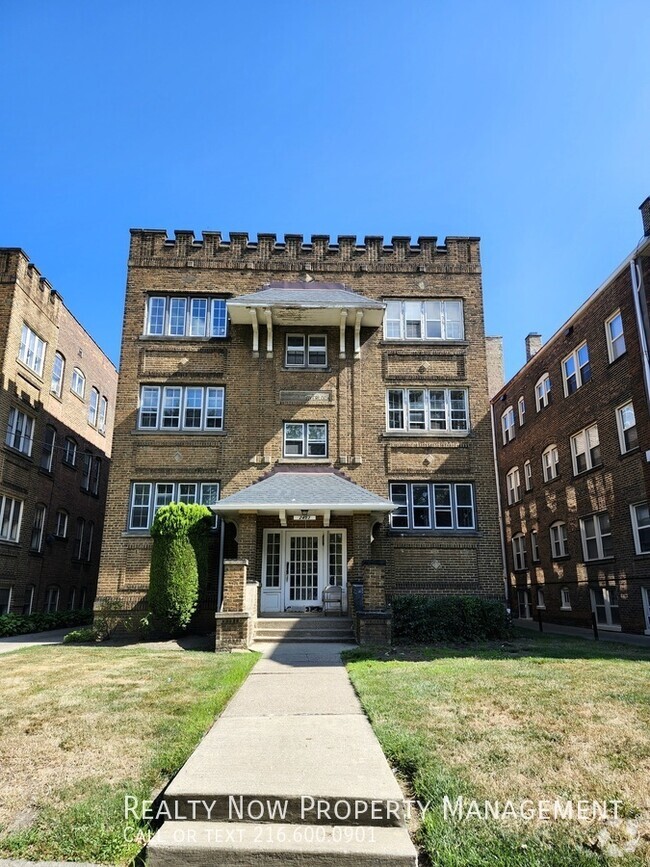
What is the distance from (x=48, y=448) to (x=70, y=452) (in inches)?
86.0

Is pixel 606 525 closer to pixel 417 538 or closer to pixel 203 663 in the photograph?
pixel 417 538

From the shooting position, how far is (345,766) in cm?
458

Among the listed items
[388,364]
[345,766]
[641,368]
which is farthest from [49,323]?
[345,766]

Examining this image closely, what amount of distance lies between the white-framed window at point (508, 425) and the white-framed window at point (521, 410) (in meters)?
0.94

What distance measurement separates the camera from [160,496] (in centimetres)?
1709

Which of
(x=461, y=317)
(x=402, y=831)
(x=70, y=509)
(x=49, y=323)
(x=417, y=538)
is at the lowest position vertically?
(x=402, y=831)

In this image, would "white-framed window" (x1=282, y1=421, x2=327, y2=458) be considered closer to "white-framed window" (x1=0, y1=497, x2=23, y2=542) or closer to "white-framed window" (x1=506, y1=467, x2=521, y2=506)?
"white-framed window" (x1=0, y1=497, x2=23, y2=542)

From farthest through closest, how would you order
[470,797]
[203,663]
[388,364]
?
[388,364]
[203,663]
[470,797]

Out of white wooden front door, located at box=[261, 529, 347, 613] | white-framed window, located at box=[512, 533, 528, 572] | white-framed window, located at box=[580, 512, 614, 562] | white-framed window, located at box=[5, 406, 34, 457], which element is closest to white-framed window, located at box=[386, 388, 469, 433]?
white wooden front door, located at box=[261, 529, 347, 613]

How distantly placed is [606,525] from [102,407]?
23.7 meters


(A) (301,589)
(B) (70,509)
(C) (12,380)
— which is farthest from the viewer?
(B) (70,509)

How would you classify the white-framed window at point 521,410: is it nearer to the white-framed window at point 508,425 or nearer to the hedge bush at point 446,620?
the white-framed window at point 508,425

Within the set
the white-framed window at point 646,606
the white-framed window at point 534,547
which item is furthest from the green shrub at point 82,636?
the white-framed window at point 534,547

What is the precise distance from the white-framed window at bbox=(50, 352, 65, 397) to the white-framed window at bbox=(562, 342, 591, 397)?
2019cm
